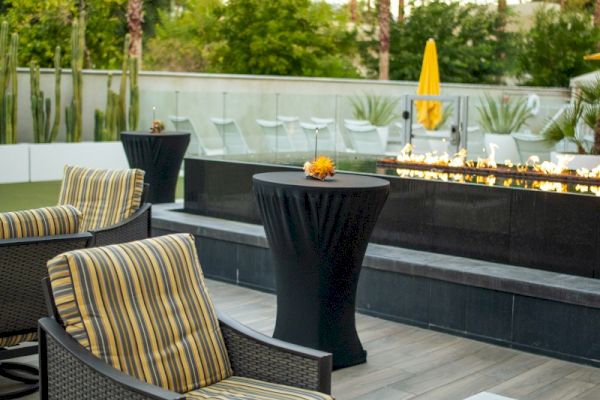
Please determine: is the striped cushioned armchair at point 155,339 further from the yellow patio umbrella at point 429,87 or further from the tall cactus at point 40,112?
the tall cactus at point 40,112

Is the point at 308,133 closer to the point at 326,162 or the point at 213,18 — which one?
the point at 326,162

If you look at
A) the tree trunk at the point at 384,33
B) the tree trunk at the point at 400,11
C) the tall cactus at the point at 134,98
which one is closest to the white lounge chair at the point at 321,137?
the tall cactus at the point at 134,98

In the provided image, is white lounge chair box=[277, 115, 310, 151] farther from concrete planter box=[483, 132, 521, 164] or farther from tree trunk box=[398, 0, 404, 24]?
tree trunk box=[398, 0, 404, 24]

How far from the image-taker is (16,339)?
4.63m

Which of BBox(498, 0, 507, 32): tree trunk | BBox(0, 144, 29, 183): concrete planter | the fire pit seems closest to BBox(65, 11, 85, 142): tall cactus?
BBox(0, 144, 29, 183): concrete planter

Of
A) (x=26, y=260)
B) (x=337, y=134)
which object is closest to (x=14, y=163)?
(x=337, y=134)

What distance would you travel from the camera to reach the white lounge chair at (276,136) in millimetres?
14156

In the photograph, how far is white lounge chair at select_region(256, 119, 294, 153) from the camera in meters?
14.2

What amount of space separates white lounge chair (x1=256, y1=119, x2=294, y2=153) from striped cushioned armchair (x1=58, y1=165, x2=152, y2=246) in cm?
739

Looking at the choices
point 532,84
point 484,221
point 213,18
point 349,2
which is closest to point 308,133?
point 484,221

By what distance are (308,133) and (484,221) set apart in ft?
25.1

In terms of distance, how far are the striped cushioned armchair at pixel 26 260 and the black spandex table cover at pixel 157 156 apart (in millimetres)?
5100

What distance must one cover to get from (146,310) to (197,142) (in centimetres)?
1094

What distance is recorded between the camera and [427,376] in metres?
5.34
